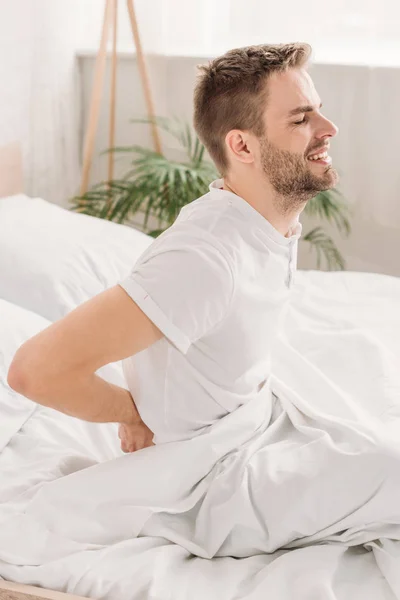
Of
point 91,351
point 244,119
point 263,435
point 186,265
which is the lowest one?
point 263,435

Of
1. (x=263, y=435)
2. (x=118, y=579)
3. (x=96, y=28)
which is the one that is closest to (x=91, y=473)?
(x=118, y=579)

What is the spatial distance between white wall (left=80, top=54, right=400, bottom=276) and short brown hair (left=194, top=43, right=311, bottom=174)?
1.77 meters

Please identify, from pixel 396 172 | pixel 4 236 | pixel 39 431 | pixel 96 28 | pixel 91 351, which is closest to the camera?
pixel 91 351

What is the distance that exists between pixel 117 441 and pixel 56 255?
69cm

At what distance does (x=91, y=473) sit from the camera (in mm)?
1313

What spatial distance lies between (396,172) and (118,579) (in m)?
2.30

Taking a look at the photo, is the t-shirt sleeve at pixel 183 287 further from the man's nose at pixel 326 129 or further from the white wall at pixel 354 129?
the white wall at pixel 354 129

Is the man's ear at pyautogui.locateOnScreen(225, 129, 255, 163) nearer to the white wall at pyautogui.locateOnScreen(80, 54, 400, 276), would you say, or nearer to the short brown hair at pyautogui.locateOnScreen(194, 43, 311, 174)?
the short brown hair at pyautogui.locateOnScreen(194, 43, 311, 174)

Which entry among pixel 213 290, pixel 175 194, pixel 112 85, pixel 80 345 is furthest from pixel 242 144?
pixel 112 85

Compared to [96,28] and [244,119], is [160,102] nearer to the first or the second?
[96,28]

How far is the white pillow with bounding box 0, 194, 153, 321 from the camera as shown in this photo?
6.74ft

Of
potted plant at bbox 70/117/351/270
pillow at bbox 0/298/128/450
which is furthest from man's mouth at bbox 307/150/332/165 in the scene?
potted plant at bbox 70/117/351/270

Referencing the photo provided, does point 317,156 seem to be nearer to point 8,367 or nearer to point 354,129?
point 8,367

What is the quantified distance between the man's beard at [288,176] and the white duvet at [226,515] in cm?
35
